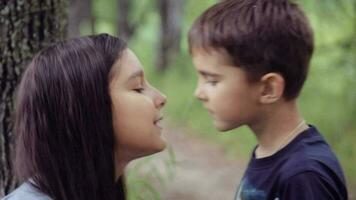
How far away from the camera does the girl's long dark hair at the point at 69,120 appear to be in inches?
78.4

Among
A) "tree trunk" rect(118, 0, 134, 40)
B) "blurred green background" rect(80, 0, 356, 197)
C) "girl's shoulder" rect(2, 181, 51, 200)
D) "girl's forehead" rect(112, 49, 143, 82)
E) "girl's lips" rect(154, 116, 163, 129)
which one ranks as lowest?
"tree trunk" rect(118, 0, 134, 40)

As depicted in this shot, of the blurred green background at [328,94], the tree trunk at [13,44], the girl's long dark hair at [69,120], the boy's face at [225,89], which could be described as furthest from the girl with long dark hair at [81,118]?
the blurred green background at [328,94]

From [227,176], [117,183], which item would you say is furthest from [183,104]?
[117,183]

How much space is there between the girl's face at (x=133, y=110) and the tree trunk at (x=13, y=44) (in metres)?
0.91

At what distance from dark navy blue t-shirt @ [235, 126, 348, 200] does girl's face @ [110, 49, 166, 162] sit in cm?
31

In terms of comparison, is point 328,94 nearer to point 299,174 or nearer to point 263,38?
point 263,38

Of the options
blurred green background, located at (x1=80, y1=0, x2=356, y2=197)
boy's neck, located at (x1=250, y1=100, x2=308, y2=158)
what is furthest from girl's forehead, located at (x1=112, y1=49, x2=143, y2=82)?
blurred green background, located at (x1=80, y1=0, x2=356, y2=197)

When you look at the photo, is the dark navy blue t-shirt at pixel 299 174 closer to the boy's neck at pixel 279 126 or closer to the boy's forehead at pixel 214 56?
the boy's neck at pixel 279 126

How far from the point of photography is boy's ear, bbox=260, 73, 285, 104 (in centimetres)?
217

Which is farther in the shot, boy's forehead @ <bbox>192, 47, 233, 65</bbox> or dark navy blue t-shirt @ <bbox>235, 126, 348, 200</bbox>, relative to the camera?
boy's forehead @ <bbox>192, 47, 233, 65</bbox>

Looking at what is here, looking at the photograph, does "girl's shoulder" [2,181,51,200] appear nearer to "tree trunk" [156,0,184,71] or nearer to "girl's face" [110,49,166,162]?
"girl's face" [110,49,166,162]

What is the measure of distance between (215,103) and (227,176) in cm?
473

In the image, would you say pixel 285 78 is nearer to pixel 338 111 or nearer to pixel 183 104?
pixel 338 111

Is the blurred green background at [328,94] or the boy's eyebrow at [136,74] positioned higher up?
the boy's eyebrow at [136,74]
